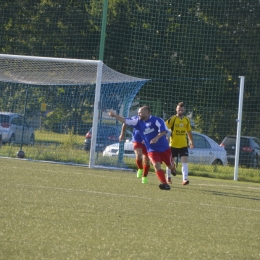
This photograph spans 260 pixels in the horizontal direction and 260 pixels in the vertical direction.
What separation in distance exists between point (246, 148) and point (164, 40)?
4951mm

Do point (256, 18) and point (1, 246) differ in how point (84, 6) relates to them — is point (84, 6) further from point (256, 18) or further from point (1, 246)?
point (1, 246)

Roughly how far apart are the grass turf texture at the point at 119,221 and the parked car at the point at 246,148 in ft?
25.1

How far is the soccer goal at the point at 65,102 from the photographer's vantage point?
17516 mm

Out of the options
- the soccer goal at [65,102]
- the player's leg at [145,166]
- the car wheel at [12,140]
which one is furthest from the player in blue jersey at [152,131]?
the car wheel at [12,140]

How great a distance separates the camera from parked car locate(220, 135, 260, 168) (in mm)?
19703

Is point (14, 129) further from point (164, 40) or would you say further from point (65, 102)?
point (164, 40)

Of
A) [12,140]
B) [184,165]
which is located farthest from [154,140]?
[12,140]

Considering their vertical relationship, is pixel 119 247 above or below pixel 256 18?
Answer: below

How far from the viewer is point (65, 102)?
18.8m

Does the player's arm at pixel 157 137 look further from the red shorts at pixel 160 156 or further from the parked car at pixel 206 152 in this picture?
the parked car at pixel 206 152

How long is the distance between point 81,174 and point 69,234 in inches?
304

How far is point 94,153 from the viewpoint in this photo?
667 inches

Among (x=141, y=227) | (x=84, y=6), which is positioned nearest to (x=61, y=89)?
(x=84, y=6)

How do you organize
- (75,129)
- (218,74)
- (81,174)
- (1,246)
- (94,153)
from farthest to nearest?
(218,74) → (75,129) → (94,153) → (81,174) → (1,246)
